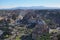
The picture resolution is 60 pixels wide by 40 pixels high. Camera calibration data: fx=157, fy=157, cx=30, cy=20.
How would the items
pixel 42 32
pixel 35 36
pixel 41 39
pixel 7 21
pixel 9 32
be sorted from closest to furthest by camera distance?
pixel 41 39 → pixel 35 36 → pixel 42 32 → pixel 9 32 → pixel 7 21

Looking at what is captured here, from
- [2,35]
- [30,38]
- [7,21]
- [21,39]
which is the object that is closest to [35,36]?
[30,38]

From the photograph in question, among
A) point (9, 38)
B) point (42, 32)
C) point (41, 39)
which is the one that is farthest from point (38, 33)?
point (9, 38)

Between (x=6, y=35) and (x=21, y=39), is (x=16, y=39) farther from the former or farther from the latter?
(x=6, y=35)

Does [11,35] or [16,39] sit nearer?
[16,39]

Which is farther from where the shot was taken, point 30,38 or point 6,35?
point 6,35

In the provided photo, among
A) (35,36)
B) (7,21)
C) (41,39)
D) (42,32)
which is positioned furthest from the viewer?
(7,21)

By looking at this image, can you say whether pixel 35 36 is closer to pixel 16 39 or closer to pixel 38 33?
pixel 38 33

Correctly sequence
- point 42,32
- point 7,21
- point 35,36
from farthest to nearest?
point 7,21 → point 42,32 → point 35,36

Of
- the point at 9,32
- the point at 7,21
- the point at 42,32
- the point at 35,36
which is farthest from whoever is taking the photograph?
the point at 7,21
